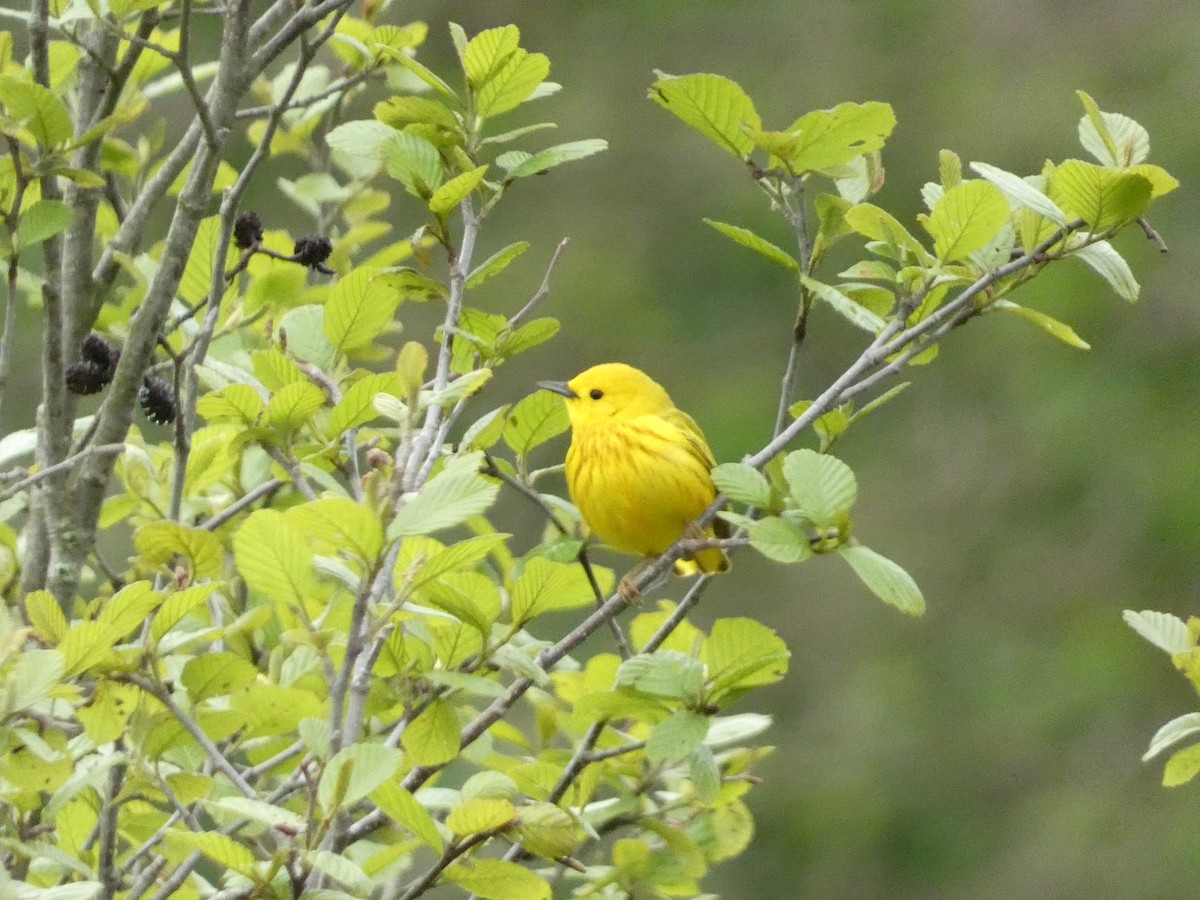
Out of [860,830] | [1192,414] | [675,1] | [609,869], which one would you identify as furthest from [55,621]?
[675,1]

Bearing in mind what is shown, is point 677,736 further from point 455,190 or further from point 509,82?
point 509,82

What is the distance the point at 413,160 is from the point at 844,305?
0.56m

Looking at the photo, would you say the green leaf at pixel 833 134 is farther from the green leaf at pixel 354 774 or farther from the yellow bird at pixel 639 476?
the yellow bird at pixel 639 476

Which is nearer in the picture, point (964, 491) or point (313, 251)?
point (313, 251)

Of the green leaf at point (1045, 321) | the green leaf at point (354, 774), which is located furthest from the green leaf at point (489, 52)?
the green leaf at point (354, 774)

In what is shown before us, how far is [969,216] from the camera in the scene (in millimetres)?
1857

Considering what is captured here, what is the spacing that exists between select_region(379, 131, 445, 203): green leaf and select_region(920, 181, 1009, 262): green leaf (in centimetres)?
61

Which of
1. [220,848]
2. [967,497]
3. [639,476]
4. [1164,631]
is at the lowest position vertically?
[967,497]

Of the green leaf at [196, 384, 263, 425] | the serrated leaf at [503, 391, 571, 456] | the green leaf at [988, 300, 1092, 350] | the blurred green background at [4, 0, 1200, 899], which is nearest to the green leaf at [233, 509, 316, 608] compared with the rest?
the green leaf at [196, 384, 263, 425]

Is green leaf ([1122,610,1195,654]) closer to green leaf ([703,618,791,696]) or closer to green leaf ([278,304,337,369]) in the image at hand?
green leaf ([703,618,791,696])

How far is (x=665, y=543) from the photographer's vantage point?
317 centimetres

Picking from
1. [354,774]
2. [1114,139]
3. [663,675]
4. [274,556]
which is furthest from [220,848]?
[1114,139]

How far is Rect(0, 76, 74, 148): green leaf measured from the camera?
2016 millimetres

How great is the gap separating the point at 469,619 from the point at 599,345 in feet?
27.1
